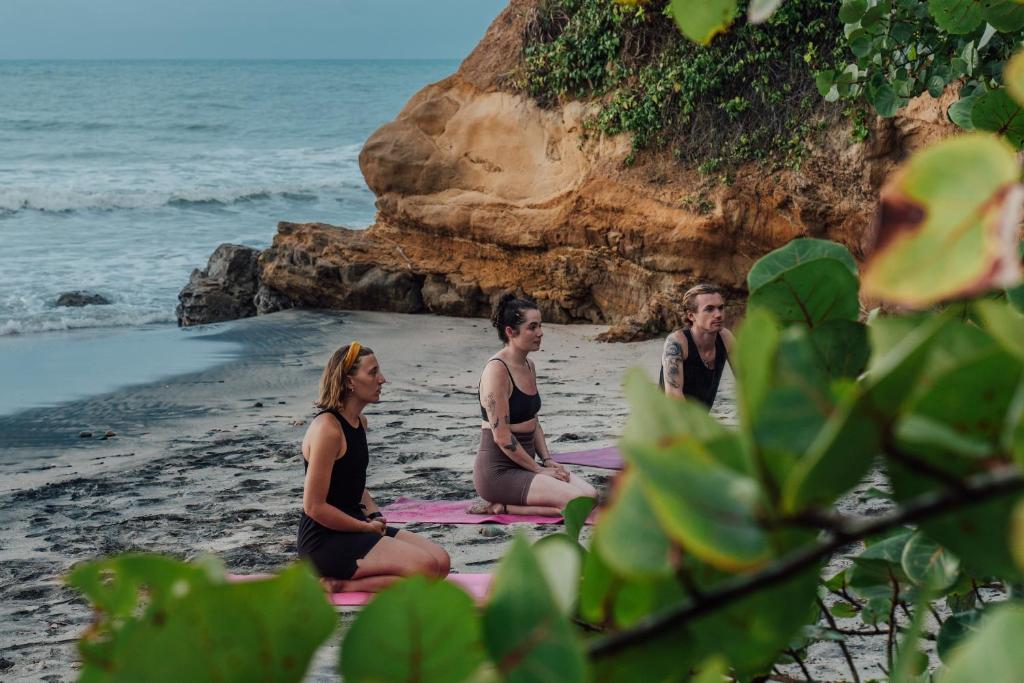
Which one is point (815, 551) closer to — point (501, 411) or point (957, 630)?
point (957, 630)

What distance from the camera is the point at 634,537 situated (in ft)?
1.25

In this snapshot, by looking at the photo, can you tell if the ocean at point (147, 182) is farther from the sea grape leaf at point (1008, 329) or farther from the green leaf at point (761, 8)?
the sea grape leaf at point (1008, 329)

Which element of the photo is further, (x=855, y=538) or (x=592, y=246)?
(x=592, y=246)

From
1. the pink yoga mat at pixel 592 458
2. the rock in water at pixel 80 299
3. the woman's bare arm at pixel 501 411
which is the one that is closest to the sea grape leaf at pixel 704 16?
the woman's bare arm at pixel 501 411

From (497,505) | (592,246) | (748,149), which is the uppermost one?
(748,149)

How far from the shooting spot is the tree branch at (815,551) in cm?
37

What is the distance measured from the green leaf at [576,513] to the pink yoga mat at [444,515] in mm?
6003

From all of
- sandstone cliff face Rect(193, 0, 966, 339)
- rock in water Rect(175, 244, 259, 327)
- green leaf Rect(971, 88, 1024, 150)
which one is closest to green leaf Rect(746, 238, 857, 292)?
green leaf Rect(971, 88, 1024, 150)

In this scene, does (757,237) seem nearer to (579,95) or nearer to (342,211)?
(579,95)

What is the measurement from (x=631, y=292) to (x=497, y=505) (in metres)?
6.02

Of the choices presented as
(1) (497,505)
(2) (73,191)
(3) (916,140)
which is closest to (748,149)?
(3) (916,140)

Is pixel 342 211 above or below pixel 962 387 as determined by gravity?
below

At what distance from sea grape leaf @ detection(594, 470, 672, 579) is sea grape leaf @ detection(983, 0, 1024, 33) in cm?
103

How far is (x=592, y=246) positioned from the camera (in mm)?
12578
